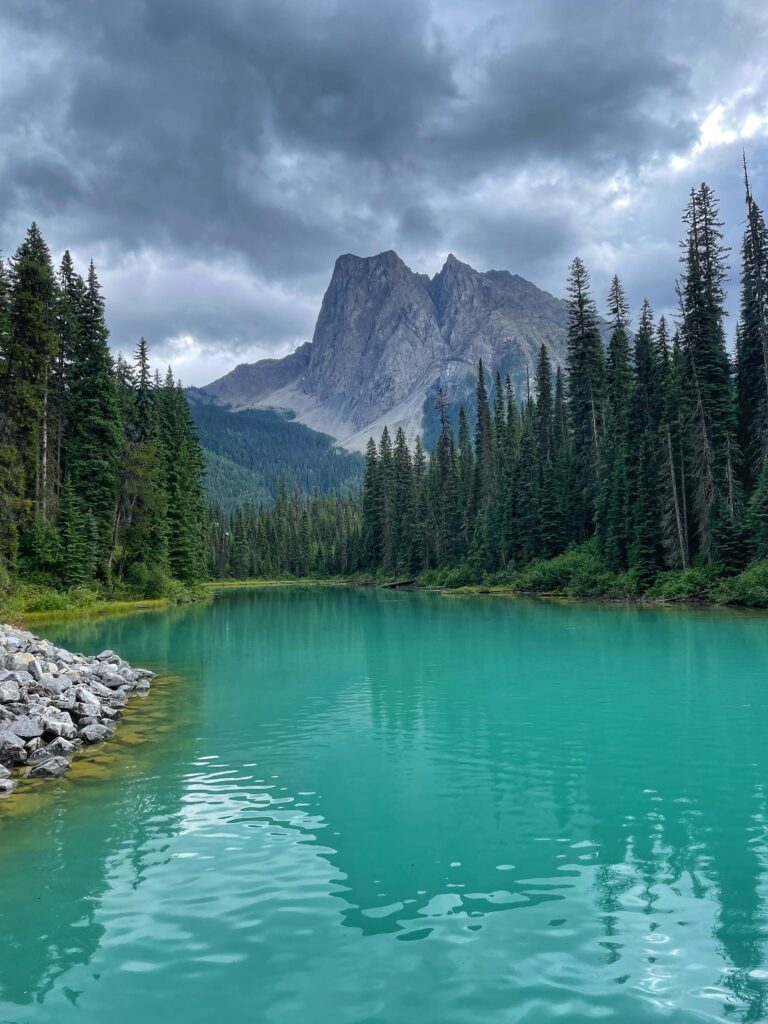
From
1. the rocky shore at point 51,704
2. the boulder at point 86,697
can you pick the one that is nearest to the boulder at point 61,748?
the rocky shore at point 51,704

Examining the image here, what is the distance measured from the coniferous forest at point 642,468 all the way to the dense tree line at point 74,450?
116 ft

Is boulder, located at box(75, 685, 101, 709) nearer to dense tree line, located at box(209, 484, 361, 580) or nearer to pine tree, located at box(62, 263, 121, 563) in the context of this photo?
pine tree, located at box(62, 263, 121, 563)

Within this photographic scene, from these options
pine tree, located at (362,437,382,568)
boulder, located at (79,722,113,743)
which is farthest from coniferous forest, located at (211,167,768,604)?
boulder, located at (79,722,113,743)

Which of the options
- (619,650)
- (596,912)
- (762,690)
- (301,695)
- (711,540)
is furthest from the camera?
(711,540)

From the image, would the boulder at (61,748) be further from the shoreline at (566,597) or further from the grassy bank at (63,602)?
the shoreline at (566,597)

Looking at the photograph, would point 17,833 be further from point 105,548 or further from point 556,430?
point 556,430

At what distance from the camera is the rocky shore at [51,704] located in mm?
13320

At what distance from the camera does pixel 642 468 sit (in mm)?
56500

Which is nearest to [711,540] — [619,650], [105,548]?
[619,650]

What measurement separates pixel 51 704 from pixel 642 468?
163 feet

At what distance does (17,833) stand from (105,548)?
46.7 metres

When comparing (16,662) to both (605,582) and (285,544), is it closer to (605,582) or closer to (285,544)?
(605,582)

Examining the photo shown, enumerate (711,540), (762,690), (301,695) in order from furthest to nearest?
(711,540) → (301,695) → (762,690)

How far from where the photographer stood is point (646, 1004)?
573 centimetres
